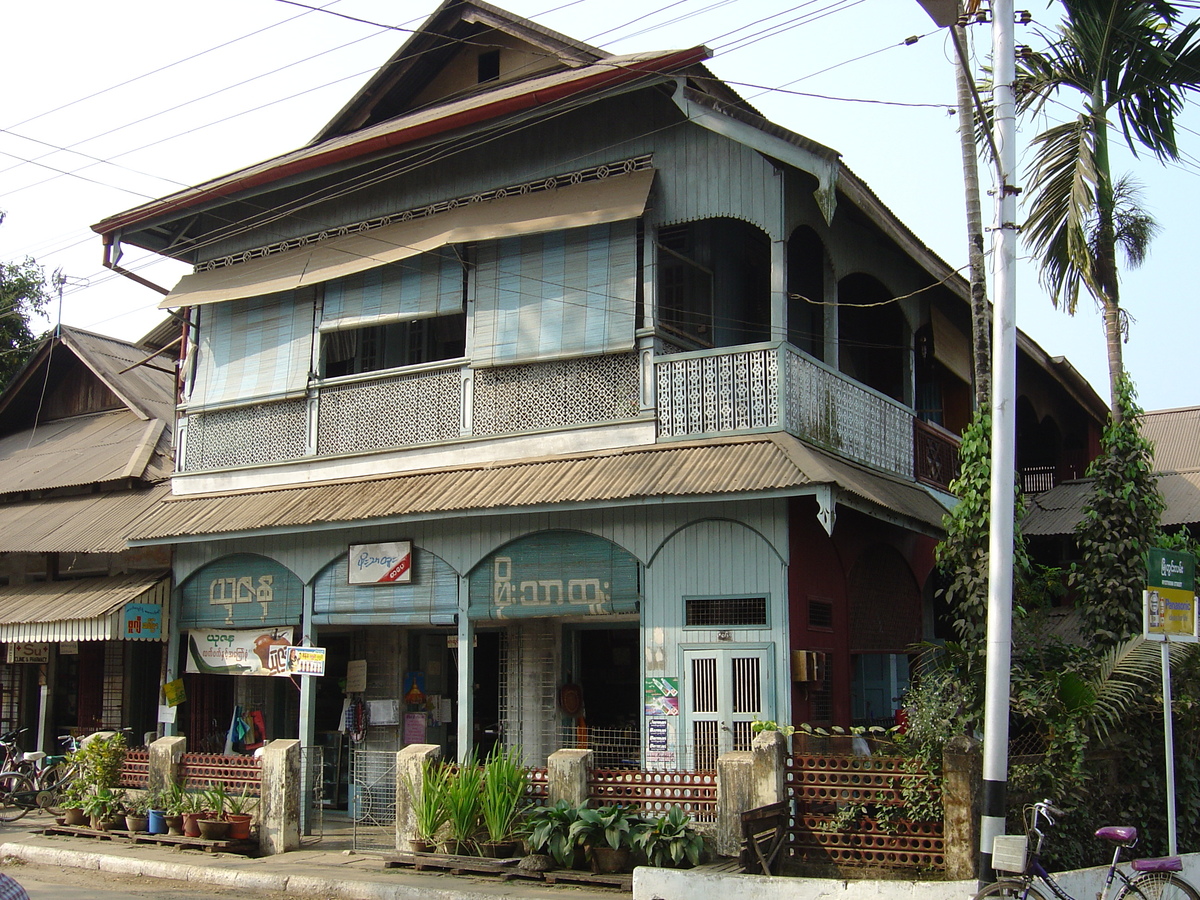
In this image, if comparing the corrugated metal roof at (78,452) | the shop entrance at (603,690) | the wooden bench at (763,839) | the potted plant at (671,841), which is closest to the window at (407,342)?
the corrugated metal roof at (78,452)

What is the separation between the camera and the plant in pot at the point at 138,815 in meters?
12.7

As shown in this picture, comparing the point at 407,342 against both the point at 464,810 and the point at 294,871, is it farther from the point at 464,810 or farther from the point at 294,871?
the point at 294,871

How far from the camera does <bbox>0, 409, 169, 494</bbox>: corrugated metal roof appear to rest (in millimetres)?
17609

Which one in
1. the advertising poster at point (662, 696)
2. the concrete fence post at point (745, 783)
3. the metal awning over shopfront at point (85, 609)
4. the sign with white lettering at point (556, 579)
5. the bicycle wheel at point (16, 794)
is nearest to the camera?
the concrete fence post at point (745, 783)

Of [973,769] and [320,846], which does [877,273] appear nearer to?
[973,769]

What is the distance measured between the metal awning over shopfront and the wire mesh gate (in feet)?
10.6

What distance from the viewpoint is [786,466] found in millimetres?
10805

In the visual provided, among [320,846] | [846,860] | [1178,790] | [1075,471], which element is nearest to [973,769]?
[846,860]

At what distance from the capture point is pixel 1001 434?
8.08 metres

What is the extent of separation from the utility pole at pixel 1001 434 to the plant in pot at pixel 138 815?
898 centimetres

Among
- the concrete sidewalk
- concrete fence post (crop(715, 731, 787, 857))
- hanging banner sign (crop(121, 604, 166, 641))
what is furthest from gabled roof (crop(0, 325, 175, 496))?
concrete fence post (crop(715, 731, 787, 857))

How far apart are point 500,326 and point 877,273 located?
185 inches

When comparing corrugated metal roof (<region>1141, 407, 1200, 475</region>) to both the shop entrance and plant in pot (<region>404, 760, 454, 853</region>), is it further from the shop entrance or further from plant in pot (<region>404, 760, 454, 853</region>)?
plant in pot (<region>404, 760, 454, 853</region>)

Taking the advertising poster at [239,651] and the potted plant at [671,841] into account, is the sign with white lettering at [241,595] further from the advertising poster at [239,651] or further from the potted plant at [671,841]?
the potted plant at [671,841]
